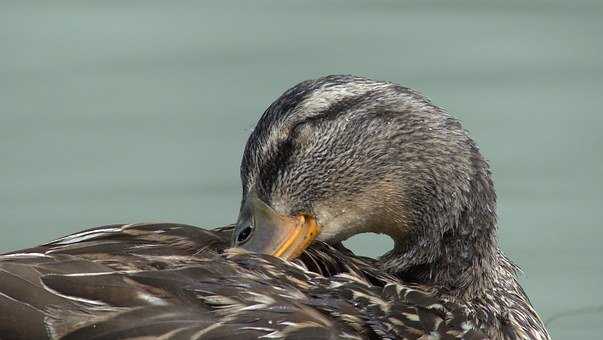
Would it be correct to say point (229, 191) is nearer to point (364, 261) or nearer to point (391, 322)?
point (364, 261)

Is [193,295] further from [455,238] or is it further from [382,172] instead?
[455,238]

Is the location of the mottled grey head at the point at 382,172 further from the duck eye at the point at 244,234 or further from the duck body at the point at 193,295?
the duck body at the point at 193,295

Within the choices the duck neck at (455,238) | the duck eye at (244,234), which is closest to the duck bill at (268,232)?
the duck eye at (244,234)

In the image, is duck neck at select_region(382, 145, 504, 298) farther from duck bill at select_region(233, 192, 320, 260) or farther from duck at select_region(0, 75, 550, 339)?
duck bill at select_region(233, 192, 320, 260)

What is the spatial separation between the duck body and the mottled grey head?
241 millimetres

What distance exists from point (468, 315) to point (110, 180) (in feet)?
9.45

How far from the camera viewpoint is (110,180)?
374 inches

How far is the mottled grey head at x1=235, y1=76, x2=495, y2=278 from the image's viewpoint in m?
7.21

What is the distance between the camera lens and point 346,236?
24.1 feet

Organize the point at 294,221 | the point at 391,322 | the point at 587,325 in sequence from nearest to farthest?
the point at 391,322 < the point at 294,221 < the point at 587,325

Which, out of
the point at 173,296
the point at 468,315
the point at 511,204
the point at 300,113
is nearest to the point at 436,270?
the point at 468,315

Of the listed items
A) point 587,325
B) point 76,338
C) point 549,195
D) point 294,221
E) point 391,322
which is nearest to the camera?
point 76,338

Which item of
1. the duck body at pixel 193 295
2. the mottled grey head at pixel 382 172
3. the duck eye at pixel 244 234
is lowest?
the duck body at pixel 193 295

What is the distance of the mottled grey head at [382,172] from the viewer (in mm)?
7214
